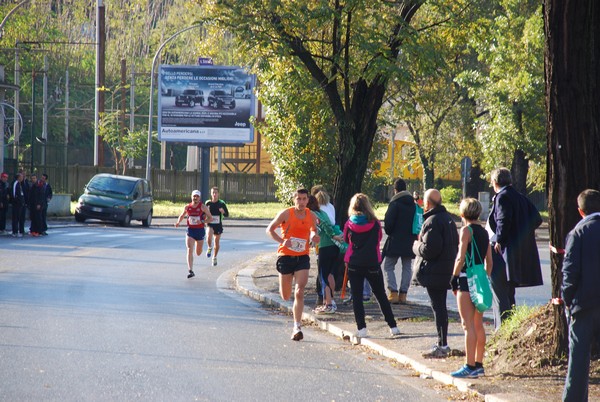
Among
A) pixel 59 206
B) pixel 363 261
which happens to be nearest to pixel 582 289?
pixel 363 261

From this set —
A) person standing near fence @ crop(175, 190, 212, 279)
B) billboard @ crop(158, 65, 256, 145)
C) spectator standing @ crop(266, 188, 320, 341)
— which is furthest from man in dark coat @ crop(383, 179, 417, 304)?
billboard @ crop(158, 65, 256, 145)

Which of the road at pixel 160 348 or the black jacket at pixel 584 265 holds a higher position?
the black jacket at pixel 584 265

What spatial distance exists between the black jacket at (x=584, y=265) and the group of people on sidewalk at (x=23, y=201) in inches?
860

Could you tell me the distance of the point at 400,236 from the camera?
1395 cm

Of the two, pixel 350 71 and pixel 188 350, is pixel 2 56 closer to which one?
pixel 350 71

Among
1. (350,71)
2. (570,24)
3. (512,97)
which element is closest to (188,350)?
(570,24)

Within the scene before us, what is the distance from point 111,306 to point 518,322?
610 cm

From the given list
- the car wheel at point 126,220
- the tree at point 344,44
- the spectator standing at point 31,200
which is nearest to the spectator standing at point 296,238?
the tree at point 344,44

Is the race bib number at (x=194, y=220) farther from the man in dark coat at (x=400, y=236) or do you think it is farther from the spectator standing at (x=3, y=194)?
the spectator standing at (x=3, y=194)

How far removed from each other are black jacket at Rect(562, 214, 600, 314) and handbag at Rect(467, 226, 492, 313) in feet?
5.64

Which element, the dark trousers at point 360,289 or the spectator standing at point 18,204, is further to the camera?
the spectator standing at point 18,204

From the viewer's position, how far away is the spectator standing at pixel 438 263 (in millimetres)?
9766

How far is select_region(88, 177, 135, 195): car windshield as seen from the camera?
35750 mm

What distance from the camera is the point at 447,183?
70375mm
